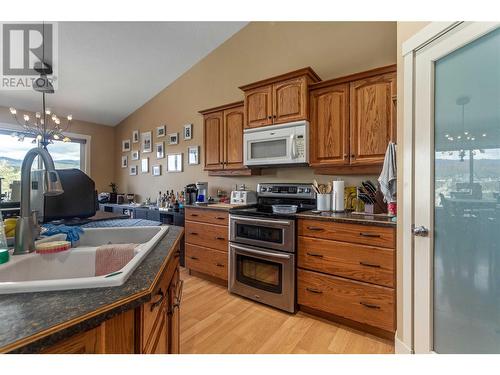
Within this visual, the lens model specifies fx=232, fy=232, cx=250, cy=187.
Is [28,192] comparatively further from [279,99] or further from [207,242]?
[279,99]

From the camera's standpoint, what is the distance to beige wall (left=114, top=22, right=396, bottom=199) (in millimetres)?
2396

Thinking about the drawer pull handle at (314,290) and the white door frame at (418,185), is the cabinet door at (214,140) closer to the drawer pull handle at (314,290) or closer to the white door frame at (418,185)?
the drawer pull handle at (314,290)

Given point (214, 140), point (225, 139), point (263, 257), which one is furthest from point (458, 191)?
point (214, 140)

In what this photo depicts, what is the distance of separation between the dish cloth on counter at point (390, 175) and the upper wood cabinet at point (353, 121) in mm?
140

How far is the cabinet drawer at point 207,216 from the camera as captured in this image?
103 inches

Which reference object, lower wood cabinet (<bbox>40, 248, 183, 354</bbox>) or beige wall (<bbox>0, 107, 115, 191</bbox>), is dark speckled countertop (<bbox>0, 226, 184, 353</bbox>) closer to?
lower wood cabinet (<bbox>40, 248, 183, 354</bbox>)

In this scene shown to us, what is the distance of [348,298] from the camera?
1.84 m

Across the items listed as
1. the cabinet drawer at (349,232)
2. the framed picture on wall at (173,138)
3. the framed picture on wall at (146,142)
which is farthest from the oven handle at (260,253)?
the framed picture on wall at (146,142)

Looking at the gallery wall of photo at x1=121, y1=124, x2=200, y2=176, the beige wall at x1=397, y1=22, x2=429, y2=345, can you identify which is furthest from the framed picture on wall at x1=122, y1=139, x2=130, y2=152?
the beige wall at x1=397, y1=22, x2=429, y2=345

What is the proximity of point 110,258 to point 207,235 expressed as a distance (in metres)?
1.74

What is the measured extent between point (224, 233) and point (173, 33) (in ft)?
8.99

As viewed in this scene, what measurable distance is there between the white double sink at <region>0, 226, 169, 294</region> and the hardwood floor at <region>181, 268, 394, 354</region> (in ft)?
3.36

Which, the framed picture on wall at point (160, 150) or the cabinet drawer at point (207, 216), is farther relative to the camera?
the framed picture on wall at point (160, 150)
